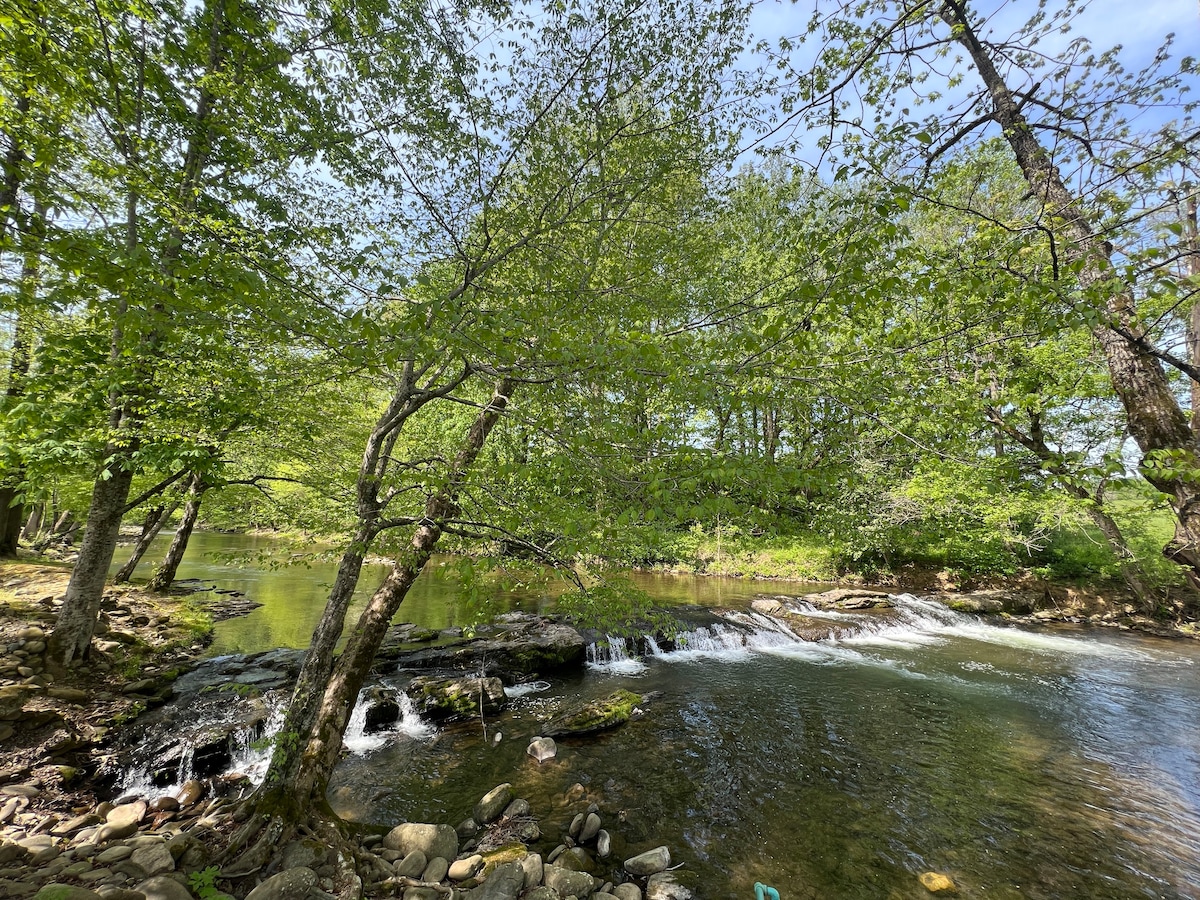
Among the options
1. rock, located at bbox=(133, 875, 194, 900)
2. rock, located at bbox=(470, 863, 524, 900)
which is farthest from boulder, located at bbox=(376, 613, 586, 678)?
rock, located at bbox=(133, 875, 194, 900)

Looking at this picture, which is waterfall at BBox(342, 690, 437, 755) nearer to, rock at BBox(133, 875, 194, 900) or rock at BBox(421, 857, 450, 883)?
rock at BBox(421, 857, 450, 883)

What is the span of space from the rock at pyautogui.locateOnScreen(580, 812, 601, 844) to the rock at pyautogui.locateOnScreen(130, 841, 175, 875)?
A: 382 cm

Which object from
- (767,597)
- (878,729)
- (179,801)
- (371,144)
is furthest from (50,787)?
(767,597)

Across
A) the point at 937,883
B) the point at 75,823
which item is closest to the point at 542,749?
the point at 937,883

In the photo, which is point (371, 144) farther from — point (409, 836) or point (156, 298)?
point (409, 836)

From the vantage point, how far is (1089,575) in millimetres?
18453

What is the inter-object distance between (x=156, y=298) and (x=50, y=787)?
6403 mm

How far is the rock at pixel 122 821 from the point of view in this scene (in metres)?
4.73

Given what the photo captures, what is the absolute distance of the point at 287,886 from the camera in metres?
3.97

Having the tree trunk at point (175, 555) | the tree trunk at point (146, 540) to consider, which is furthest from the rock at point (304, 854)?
the tree trunk at point (146, 540)

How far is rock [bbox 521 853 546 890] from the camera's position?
4520 mm

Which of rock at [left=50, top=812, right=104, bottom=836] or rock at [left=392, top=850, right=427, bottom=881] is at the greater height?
rock at [left=50, top=812, right=104, bottom=836]

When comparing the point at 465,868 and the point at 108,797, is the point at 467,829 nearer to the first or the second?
the point at 465,868

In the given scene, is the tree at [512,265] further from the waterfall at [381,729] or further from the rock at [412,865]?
the waterfall at [381,729]
